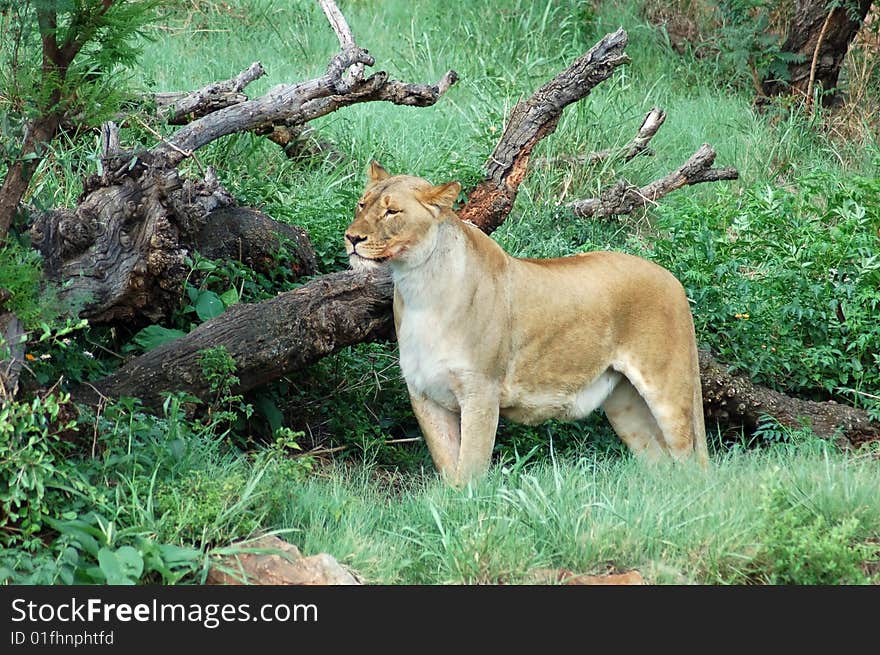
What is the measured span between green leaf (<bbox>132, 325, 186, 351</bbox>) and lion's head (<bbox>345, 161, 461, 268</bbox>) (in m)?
1.38

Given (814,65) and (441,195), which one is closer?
(441,195)

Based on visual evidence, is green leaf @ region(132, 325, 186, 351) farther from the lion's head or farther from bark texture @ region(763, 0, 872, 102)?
bark texture @ region(763, 0, 872, 102)

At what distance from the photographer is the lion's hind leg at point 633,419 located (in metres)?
7.25

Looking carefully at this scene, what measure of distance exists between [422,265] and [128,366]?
158cm

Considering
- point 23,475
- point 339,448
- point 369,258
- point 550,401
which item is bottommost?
point 339,448

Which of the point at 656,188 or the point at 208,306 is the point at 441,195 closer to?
the point at 208,306

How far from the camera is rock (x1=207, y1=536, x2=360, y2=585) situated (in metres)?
4.75

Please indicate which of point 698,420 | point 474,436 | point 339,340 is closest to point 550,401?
point 474,436

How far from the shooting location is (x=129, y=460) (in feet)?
17.6

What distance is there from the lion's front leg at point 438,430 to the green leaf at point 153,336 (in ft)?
4.61

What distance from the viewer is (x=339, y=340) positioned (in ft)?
22.4

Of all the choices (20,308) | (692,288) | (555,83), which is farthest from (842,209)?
(20,308)

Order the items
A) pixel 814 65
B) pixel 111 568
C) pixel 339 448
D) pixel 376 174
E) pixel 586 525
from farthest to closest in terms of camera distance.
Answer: pixel 814 65 < pixel 339 448 < pixel 376 174 < pixel 586 525 < pixel 111 568

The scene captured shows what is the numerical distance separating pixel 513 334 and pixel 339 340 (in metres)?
0.98
